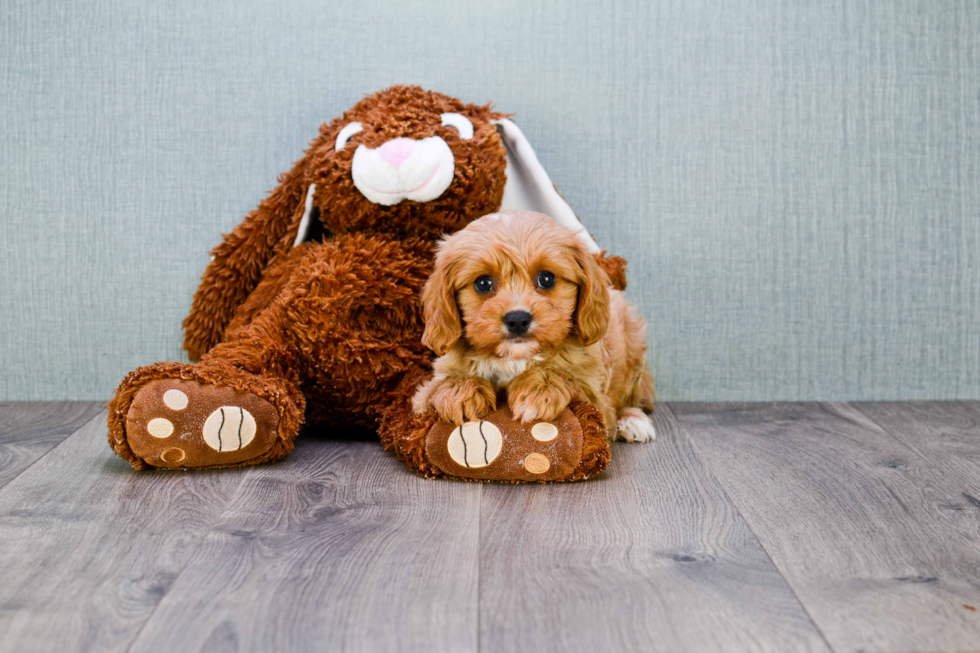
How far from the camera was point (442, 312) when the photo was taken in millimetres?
1562

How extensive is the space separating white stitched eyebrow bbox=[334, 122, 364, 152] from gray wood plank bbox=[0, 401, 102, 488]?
0.92 m

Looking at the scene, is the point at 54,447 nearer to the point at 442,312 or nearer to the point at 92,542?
the point at 92,542

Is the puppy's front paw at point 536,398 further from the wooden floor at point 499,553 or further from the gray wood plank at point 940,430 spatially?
the gray wood plank at point 940,430

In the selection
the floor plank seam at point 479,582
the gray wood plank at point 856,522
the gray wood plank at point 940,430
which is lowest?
the gray wood plank at point 940,430

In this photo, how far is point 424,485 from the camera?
1562 millimetres

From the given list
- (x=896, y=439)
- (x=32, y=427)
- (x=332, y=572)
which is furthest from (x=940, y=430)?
(x=32, y=427)

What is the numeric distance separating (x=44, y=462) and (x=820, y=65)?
6.91 ft

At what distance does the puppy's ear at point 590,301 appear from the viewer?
1.57 meters

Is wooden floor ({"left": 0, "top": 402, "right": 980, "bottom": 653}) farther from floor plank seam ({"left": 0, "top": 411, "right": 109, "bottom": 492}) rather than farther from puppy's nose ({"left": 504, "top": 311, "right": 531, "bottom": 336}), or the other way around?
puppy's nose ({"left": 504, "top": 311, "right": 531, "bottom": 336})

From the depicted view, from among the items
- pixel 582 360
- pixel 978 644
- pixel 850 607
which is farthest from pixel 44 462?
pixel 978 644

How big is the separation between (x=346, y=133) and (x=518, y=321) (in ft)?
2.37

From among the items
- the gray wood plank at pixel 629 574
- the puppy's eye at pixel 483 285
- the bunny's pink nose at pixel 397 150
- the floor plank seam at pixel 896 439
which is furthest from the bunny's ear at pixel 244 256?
the floor plank seam at pixel 896 439

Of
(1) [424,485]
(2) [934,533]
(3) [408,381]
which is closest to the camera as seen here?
(2) [934,533]

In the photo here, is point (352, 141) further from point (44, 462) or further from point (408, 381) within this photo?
point (44, 462)
